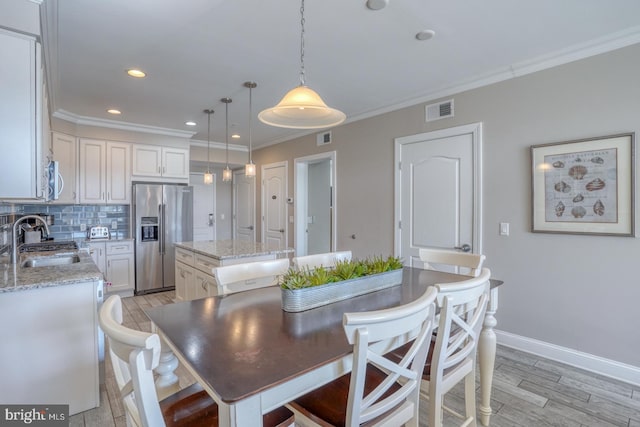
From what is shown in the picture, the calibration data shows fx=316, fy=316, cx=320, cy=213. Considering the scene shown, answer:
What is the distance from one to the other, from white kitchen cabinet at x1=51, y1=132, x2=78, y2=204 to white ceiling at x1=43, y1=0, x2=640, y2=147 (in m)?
0.70

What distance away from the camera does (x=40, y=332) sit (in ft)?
6.14

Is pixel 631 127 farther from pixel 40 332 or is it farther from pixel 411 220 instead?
pixel 40 332

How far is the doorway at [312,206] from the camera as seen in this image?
5.27 meters

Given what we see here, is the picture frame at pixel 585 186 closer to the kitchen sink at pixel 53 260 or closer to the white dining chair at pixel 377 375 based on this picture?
the white dining chair at pixel 377 375

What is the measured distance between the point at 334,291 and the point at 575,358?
7.93ft

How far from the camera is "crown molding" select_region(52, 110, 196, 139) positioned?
426 cm

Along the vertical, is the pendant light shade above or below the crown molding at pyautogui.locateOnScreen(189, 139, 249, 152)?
below

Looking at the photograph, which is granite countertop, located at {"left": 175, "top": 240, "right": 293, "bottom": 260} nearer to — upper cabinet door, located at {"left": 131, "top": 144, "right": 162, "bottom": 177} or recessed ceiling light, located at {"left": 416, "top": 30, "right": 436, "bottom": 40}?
upper cabinet door, located at {"left": 131, "top": 144, "right": 162, "bottom": 177}

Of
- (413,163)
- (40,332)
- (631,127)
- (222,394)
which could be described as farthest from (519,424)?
(40,332)

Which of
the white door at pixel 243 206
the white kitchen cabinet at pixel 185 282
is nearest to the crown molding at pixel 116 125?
the white door at pixel 243 206

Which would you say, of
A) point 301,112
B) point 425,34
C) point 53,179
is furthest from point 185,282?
point 425,34

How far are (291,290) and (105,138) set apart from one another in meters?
4.65

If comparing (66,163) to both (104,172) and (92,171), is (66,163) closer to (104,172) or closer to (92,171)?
(92,171)

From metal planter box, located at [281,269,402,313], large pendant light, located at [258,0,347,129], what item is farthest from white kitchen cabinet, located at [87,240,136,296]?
metal planter box, located at [281,269,402,313]
